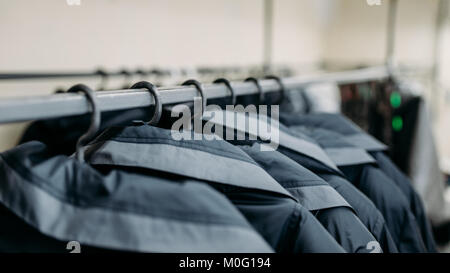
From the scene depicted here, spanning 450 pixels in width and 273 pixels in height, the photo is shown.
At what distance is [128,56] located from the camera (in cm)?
138

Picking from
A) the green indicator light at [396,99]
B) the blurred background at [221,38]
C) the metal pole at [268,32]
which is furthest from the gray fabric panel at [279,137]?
the metal pole at [268,32]

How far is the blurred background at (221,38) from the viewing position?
3.65 feet

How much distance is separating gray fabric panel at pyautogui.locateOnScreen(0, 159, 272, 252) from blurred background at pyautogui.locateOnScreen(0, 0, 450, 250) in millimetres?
708

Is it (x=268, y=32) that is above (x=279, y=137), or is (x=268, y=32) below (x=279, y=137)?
above

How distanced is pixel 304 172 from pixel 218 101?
254mm

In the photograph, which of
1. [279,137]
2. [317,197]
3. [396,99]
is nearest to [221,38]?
[396,99]

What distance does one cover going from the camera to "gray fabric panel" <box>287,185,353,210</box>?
1.65 ft

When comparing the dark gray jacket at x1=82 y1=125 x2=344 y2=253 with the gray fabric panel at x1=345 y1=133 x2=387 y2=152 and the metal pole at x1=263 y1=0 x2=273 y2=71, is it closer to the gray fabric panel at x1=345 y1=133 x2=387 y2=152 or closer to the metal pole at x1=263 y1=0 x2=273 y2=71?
the gray fabric panel at x1=345 y1=133 x2=387 y2=152

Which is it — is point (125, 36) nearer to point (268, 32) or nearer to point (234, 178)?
point (268, 32)

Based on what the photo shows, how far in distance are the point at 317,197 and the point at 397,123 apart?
90cm

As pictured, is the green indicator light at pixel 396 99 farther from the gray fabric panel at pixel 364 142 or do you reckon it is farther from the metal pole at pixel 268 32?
the metal pole at pixel 268 32

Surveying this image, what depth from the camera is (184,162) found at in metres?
0.42
